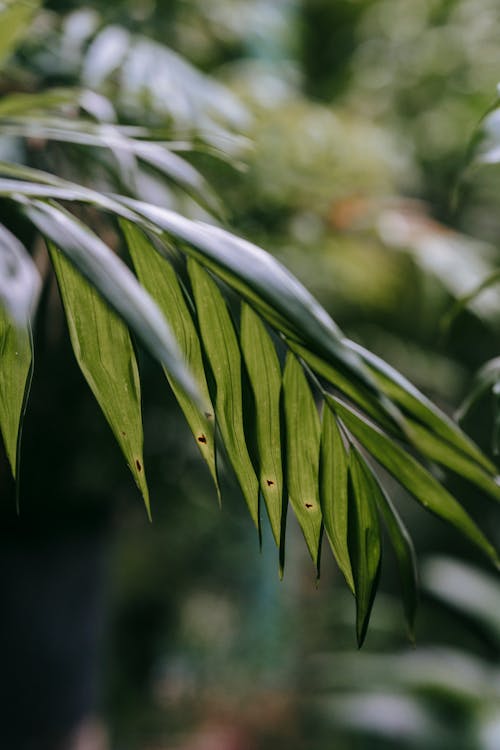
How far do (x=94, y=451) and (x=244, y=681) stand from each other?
110cm

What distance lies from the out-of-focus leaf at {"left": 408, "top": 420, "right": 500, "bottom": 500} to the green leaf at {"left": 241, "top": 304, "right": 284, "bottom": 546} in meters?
0.05

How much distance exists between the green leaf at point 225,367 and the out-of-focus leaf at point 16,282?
6 centimetres

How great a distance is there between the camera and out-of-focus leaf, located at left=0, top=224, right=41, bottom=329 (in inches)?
10.0

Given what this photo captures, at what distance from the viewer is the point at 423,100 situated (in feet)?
5.27

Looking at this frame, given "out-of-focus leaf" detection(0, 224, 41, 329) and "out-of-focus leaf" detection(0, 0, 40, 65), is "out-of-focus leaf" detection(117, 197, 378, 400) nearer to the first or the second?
"out-of-focus leaf" detection(0, 224, 41, 329)

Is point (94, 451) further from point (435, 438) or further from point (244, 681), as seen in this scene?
point (244, 681)

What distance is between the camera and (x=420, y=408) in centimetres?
28

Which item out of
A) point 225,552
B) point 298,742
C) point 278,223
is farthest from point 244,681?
point 278,223

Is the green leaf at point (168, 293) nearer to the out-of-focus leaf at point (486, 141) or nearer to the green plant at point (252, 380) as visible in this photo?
the green plant at point (252, 380)

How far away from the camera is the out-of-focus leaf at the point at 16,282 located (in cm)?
25

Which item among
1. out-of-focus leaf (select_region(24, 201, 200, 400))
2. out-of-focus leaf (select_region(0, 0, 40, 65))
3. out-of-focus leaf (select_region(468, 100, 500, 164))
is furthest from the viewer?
out-of-focus leaf (select_region(0, 0, 40, 65))

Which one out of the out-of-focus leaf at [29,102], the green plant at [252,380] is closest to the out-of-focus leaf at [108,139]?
the out-of-focus leaf at [29,102]

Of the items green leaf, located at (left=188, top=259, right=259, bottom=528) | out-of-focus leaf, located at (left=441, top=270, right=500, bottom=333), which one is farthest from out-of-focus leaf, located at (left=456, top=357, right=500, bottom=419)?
green leaf, located at (left=188, top=259, right=259, bottom=528)

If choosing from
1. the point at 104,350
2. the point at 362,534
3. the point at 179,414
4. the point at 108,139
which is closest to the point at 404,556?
the point at 362,534
